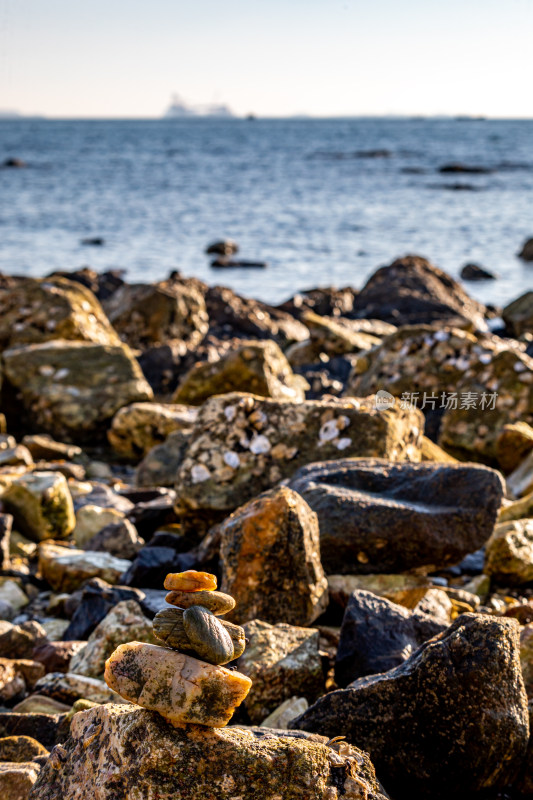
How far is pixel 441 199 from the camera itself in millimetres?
41031

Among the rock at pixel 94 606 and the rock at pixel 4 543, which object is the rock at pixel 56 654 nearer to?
the rock at pixel 94 606

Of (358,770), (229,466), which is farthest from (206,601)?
(229,466)

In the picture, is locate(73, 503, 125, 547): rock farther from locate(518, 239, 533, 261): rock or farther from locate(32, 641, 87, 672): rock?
locate(518, 239, 533, 261): rock

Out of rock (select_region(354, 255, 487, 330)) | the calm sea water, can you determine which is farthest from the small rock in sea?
rock (select_region(354, 255, 487, 330))

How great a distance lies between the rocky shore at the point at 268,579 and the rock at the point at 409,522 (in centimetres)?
1

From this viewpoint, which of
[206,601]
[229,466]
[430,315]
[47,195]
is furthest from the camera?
[47,195]

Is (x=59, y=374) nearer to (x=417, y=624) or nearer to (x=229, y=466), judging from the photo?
(x=229, y=466)

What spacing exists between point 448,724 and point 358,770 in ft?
1.47

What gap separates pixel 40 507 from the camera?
5.59 meters

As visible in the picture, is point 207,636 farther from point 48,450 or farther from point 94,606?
point 48,450

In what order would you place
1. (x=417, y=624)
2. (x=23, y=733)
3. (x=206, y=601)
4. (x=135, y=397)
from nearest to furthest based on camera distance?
(x=206, y=601) → (x=23, y=733) → (x=417, y=624) → (x=135, y=397)

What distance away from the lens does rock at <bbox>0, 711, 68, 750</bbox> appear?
115 inches

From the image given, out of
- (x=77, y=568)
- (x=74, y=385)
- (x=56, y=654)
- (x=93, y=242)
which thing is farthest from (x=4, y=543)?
(x=93, y=242)

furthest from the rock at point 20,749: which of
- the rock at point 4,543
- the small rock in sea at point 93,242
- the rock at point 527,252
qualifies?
the small rock in sea at point 93,242
